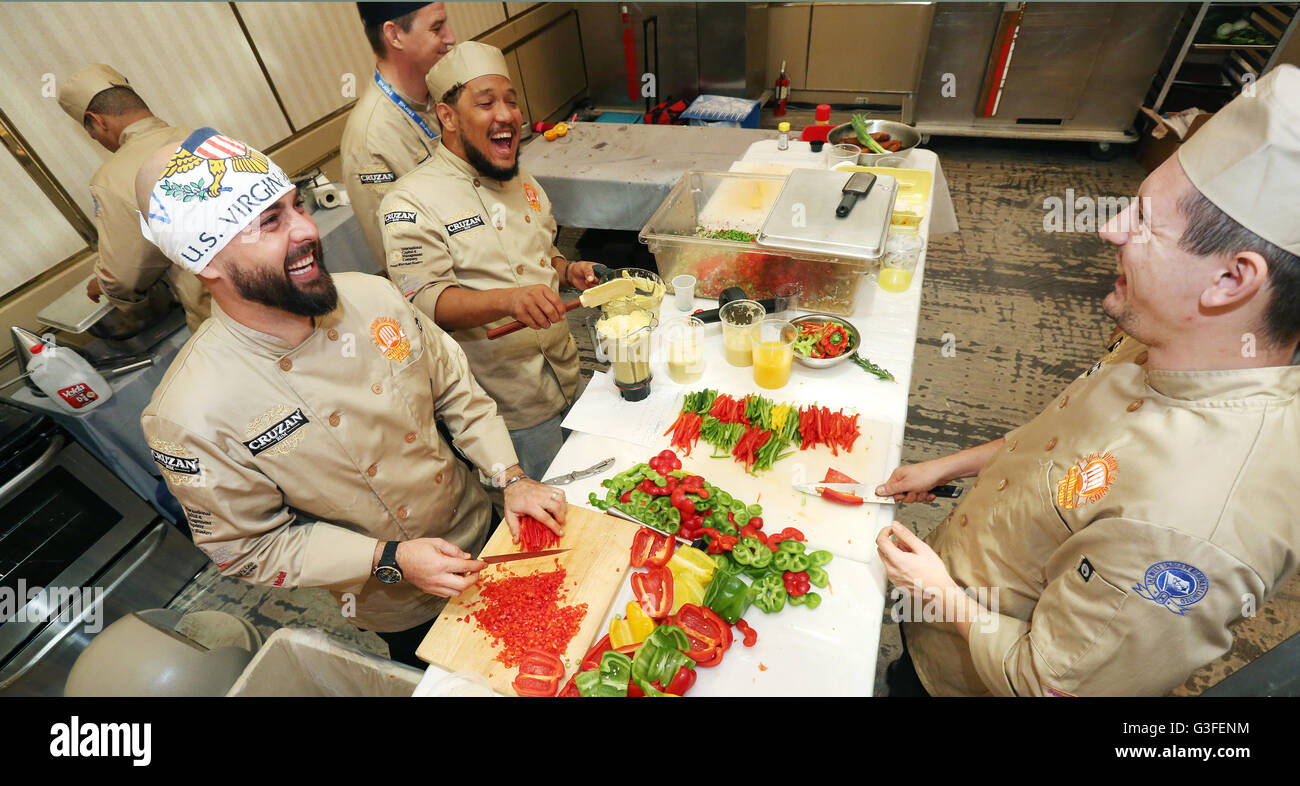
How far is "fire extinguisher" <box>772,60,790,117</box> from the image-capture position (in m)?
7.59

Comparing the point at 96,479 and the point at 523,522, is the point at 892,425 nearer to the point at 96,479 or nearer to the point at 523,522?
the point at 523,522

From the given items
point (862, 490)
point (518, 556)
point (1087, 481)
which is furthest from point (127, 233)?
Answer: point (1087, 481)

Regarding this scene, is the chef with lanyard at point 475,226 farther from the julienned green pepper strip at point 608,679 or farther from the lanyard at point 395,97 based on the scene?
the julienned green pepper strip at point 608,679

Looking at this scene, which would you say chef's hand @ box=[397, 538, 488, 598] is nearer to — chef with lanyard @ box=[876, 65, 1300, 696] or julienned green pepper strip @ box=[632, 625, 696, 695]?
julienned green pepper strip @ box=[632, 625, 696, 695]

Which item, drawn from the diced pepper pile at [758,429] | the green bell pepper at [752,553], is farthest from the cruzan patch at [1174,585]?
the diced pepper pile at [758,429]

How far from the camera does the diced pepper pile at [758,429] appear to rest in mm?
2125

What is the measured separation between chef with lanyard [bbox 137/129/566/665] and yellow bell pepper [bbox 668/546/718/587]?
41cm

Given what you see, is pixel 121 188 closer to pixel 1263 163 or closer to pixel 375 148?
pixel 375 148

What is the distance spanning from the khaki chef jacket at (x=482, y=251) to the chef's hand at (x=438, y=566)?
1.21m

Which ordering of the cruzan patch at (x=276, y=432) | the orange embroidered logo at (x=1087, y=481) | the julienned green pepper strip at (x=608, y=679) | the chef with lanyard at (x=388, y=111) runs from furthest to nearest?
the chef with lanyard at (x=388, y=111)
the cruzan patch at (x=276, y=432)
the julienned green pepper strip at (x=608, y=679)
the orange embroidered logo at (x=1087, y=481)

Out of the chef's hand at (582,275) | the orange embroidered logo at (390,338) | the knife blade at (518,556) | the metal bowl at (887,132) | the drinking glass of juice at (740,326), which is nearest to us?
the knife blade at (518,556)

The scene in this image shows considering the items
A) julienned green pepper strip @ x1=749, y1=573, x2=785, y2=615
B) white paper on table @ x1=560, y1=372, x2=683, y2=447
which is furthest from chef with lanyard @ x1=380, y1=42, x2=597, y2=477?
julienned green pepper strip @ x1=749, y1=573, x2=785, y2=615

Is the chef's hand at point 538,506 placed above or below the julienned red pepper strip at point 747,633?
above

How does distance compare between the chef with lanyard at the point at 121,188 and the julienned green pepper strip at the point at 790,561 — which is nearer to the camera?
the julienned green pepper strip at the point at 790,561
